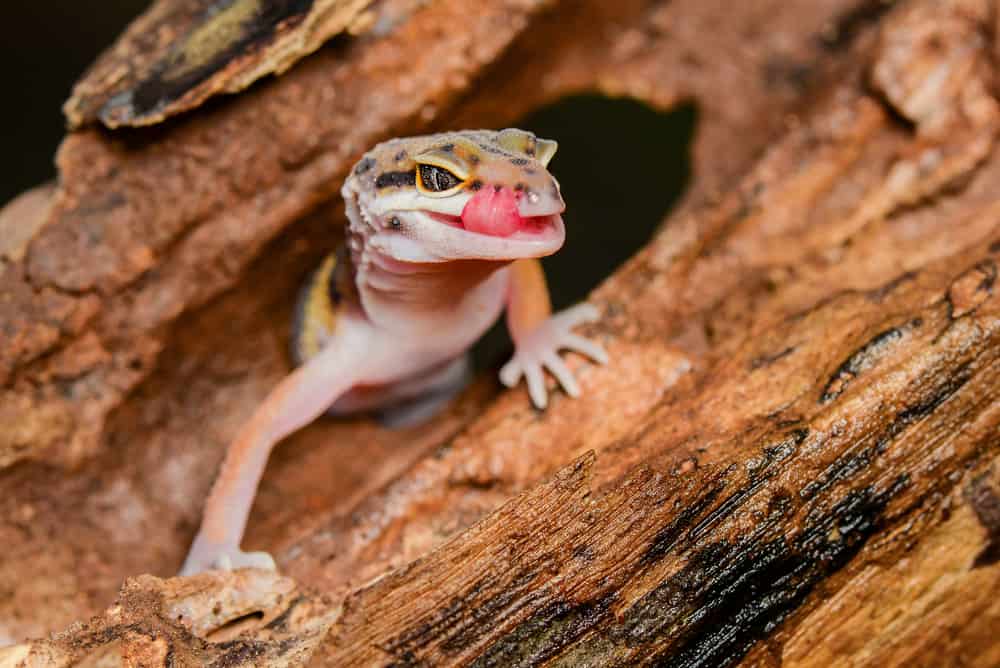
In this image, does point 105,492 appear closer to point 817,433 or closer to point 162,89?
point 162,89

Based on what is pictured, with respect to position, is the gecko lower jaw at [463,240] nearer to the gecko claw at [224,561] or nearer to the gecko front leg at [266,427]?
the gecko front leg at [266,427]

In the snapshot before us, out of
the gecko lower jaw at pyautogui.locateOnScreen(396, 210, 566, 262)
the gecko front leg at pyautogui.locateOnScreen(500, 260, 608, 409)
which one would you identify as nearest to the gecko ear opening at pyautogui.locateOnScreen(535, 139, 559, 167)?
the gecko lower jaw at pyautogui.locateOnScreen(396, 210, 566, 262)

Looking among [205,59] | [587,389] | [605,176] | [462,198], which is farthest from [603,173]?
[462,198]

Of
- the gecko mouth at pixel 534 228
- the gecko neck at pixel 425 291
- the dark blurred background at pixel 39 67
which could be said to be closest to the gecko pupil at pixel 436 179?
the gecko mouth at pixel 534 228

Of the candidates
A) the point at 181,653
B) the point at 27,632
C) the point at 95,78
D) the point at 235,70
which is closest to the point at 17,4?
the point at 95,78

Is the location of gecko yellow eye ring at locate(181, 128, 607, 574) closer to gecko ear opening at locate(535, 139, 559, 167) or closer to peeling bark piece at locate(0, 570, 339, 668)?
gecko ear opening at locate(535, 139, 559, 167)

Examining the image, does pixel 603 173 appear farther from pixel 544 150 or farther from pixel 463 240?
pixel 463 240
